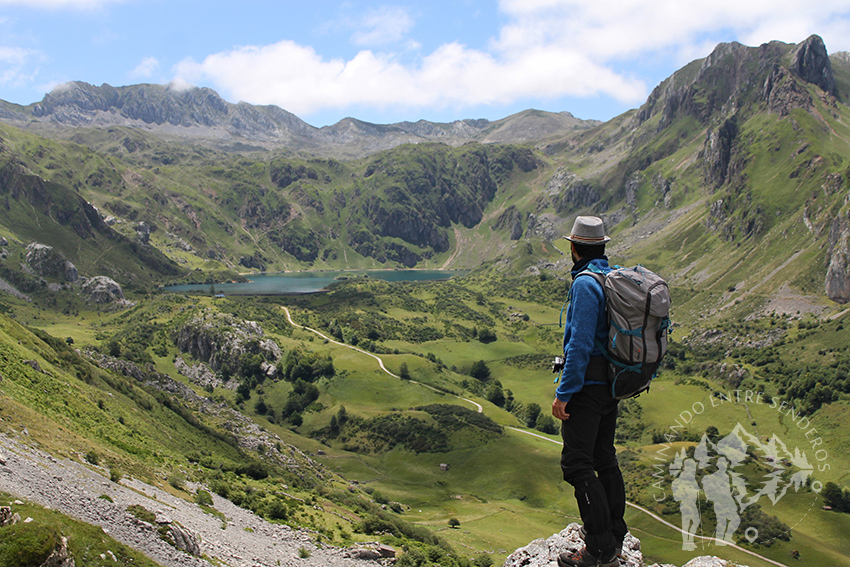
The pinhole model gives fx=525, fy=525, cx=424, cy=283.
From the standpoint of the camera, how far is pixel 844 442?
8944cm

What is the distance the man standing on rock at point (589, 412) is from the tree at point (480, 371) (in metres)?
151

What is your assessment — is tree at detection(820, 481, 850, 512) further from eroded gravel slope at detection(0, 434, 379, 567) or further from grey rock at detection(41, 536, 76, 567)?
grey rock at detection(41, 536, 76, 567)

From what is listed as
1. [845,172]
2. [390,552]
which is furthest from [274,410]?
[845,172]

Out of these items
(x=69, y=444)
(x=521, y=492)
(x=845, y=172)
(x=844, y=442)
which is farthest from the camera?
(x=845, y=172)

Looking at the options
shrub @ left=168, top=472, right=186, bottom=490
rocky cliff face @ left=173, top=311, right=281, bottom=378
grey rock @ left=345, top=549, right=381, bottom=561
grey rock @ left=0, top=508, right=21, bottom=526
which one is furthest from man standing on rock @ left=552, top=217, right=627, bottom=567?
rocky cliff face @ left=173, top=311, right=281, bottom=378

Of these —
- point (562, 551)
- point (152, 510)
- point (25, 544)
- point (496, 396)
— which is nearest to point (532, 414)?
point (496, 396)

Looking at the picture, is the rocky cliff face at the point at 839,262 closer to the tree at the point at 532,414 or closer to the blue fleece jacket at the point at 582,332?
the tree at the point at 532,414

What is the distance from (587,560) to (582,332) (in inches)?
157

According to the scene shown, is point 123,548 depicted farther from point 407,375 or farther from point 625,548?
point 407,375

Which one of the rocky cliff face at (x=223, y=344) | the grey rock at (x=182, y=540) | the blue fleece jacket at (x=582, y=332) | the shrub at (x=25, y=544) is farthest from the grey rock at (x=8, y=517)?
the rocky cliff face at (x=223, y=344)

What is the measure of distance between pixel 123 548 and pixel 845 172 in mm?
233453

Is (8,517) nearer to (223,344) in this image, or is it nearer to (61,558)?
(61,558)

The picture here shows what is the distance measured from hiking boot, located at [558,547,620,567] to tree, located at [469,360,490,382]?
15084 cm

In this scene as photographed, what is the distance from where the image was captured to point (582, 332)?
8023 mm
